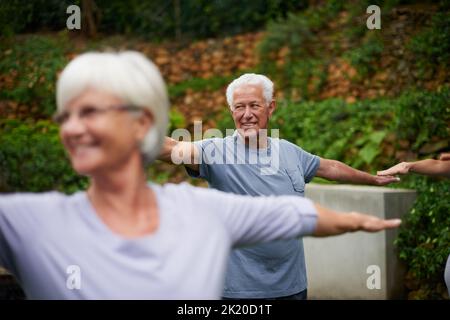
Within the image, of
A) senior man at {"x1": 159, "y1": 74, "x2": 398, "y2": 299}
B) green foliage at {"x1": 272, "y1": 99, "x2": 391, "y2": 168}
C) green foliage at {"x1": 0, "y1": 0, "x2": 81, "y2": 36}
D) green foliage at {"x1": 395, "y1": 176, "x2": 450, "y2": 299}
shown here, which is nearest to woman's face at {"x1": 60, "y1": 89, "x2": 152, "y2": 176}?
senior man at {"x1": 159, "y1": 74, "x2": 398, "y2": 299}

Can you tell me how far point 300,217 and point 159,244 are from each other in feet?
1.20

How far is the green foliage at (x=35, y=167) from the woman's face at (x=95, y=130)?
24.0 ft

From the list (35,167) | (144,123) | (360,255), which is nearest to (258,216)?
(144,123)

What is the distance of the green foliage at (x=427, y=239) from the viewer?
20.1 feet

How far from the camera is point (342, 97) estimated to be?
30.2ft

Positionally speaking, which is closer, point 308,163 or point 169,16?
point 308,163

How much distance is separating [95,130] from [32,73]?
30.5ft

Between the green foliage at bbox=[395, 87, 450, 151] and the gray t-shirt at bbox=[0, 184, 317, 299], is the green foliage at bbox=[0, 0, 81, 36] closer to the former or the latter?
the green foliage at bbox=[395, 87, 450, 151]

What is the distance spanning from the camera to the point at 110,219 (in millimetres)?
1721

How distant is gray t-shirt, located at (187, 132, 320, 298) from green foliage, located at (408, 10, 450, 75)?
513cm

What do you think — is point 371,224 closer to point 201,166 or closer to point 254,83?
point 201,166
